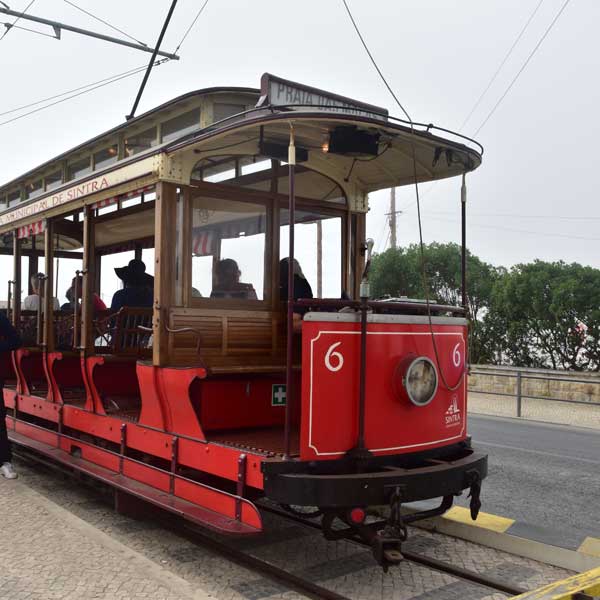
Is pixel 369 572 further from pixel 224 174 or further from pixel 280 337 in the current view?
pixel 224 174

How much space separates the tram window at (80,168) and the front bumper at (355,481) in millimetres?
4122

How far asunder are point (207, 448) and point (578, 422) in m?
9.89

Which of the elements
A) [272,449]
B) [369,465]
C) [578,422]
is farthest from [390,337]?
[578,422]

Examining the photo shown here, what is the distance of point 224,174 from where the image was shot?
18.7ft

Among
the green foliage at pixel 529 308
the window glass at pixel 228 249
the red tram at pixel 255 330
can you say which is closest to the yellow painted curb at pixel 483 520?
the red tram at pixel 255 330

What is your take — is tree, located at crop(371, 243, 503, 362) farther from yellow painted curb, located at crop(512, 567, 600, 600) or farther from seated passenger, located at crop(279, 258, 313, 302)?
yellow painted curb, located at crop(512, 567, 600, 600)

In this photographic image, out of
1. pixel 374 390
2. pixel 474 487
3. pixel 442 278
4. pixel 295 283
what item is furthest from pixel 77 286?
pixel 442 278

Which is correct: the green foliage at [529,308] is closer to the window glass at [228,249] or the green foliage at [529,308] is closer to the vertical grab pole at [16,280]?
the vertical grab pole at [16,280]

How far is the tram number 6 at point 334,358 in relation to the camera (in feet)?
14.3

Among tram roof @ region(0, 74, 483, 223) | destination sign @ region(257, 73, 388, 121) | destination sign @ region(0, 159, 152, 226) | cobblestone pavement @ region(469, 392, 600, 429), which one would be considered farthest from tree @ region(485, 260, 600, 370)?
destination sign @ region(257, 73, 388, 121)

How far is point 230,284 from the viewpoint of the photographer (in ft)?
18.9

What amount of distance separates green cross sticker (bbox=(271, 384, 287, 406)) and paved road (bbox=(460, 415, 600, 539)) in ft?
6.65

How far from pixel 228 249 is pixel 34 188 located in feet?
12.8

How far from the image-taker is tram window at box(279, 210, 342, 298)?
621 cm
